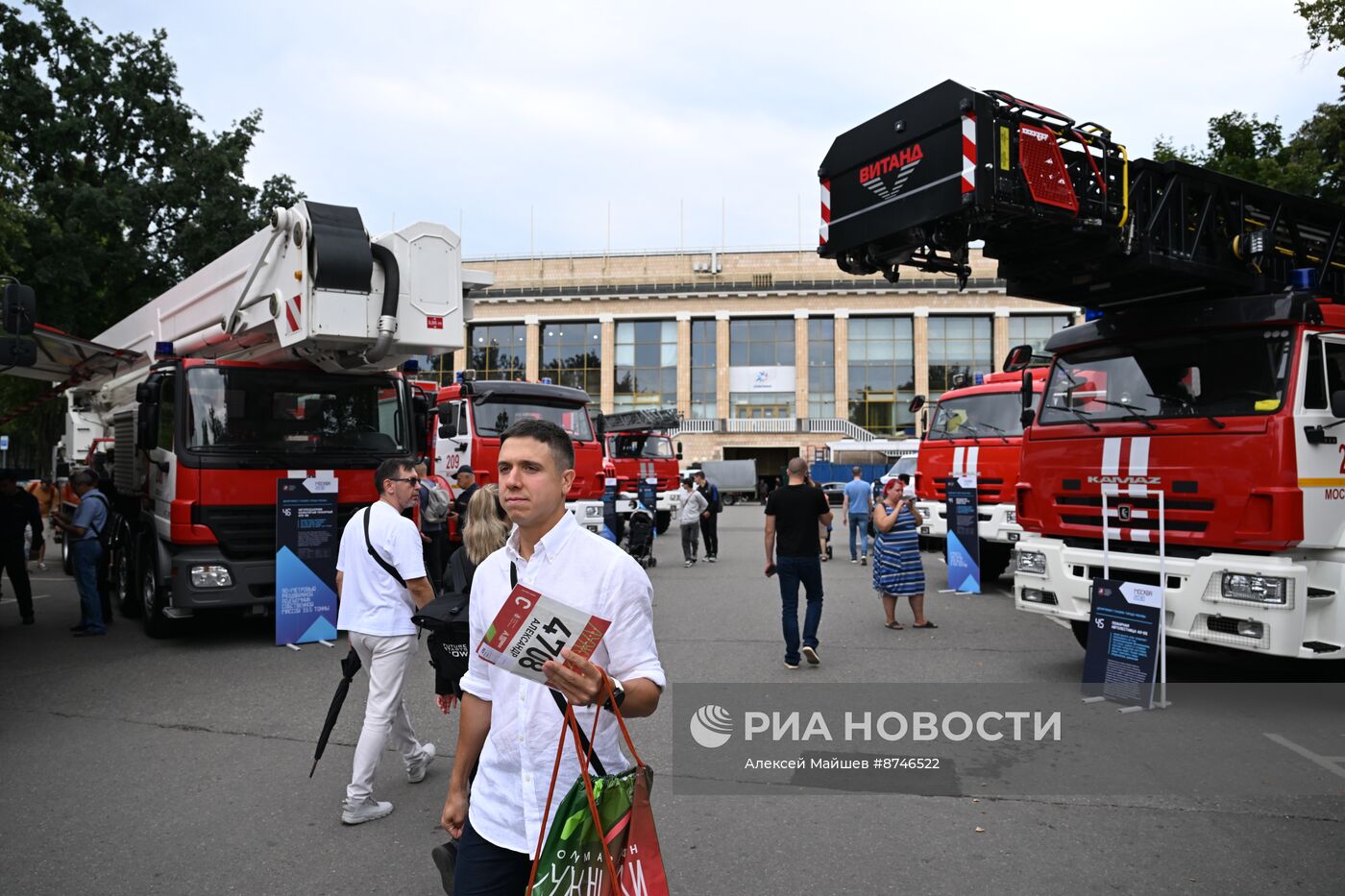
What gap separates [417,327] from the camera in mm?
8781

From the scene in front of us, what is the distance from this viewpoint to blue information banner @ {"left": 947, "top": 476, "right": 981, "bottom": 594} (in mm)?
13250

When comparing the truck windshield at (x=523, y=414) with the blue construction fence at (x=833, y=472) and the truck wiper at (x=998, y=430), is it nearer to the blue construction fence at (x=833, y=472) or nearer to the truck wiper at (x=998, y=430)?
the truck wiper at (x=998, y=430)

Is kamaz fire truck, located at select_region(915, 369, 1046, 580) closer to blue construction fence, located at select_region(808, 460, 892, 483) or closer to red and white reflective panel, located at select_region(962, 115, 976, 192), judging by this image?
red and white reflective panel, located at select_region(962, 115, 976, 192)

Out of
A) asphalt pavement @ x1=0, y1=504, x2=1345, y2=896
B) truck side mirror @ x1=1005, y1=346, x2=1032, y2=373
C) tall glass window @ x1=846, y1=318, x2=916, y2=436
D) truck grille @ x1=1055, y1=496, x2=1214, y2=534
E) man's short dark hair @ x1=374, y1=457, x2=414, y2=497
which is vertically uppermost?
tall glass window @ x1=846, y1=318, x2=916, y2=436

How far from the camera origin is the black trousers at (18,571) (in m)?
10.7

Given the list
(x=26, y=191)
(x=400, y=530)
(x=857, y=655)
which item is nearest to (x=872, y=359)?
(x=26, y=191)

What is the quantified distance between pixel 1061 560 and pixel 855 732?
268cm

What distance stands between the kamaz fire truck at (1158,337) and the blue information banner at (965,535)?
5.20 meters

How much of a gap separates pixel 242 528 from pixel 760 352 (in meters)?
52.5

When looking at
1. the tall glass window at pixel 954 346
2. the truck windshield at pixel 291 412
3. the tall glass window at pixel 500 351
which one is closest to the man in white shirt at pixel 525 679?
the truck windshield at pixel 291 412

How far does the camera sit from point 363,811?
188 inches

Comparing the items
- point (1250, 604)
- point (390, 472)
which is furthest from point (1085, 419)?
point (390, 472)

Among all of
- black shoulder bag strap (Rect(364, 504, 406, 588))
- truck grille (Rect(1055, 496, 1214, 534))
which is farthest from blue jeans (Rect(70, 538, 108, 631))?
truck grille (Rect(1055, 496, 1214, 534))

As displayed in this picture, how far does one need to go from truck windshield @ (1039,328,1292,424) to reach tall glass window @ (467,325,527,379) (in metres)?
54.9
